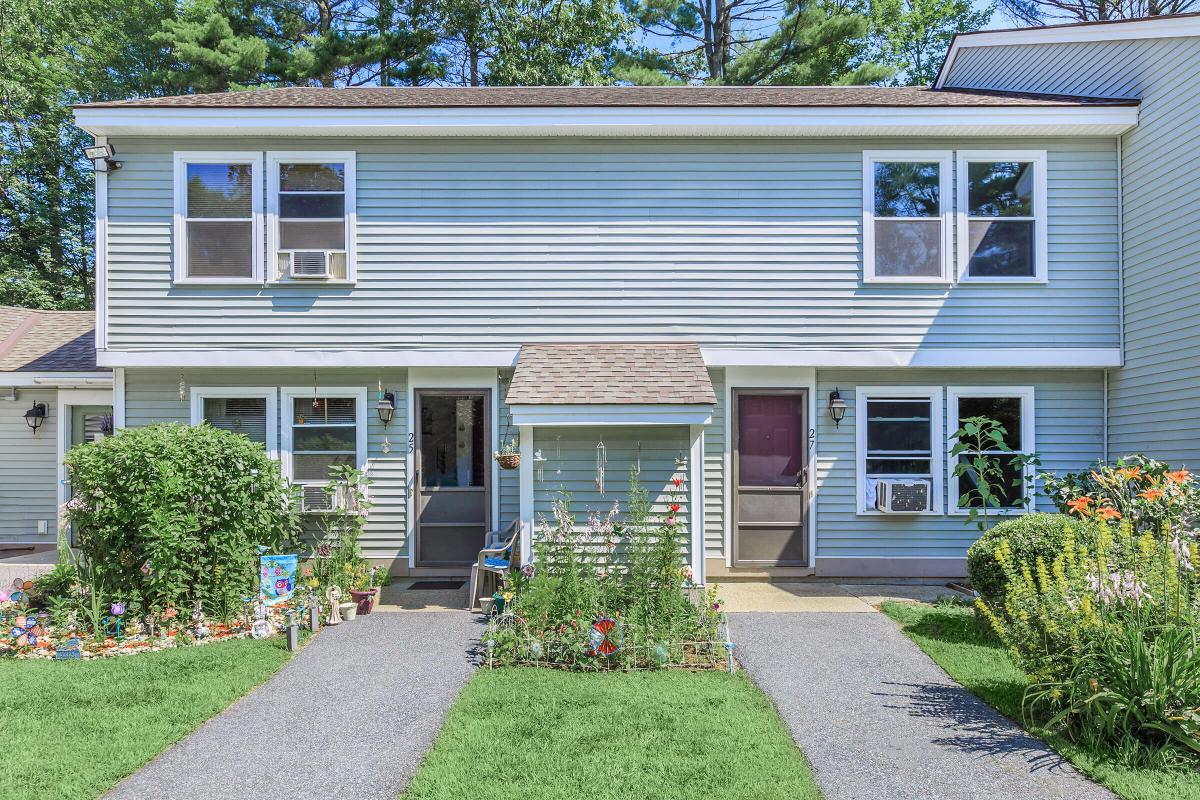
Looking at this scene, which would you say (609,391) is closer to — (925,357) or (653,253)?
(653,253)

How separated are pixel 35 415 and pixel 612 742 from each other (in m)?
10.1

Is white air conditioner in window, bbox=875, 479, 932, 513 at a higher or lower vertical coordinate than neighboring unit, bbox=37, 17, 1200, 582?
lower

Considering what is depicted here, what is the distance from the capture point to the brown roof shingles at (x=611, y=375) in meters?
6.71

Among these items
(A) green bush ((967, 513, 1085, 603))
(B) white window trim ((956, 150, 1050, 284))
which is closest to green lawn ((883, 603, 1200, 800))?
(A) green bush ((967, 513, 1085, 603))

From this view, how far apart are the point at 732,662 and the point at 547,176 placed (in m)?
5.41

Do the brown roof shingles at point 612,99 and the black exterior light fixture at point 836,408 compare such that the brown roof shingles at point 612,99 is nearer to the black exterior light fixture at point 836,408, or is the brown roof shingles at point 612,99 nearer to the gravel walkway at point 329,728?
the black exterior light fixture at point 836,408

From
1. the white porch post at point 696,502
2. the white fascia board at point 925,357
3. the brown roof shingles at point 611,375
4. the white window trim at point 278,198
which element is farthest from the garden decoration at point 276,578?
the white fascia board at point 925,357

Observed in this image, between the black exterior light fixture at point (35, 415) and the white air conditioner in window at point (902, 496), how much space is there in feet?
36.4

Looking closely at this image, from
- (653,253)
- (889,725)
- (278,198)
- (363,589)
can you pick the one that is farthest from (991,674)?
(278,198)

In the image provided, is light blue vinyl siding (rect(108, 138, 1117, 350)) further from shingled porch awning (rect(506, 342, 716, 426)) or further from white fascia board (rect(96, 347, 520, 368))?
shingled porch awning (rect(506, 342, 716, 426))

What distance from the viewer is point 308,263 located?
7.79m

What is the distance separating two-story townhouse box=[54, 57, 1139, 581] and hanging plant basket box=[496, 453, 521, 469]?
55cm

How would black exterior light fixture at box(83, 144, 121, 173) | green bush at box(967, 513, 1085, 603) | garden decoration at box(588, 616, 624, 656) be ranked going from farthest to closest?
black exterior light fixture at box(83, 144, 121, 173)
green bush at box(967, 513, 1085, 603)
garden decoration at box(588, 616, 624, 656)

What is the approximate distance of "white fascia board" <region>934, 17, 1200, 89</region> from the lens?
7082mm
